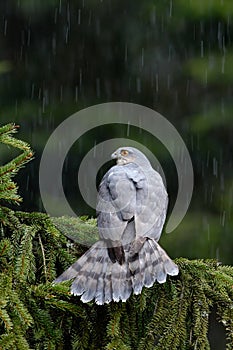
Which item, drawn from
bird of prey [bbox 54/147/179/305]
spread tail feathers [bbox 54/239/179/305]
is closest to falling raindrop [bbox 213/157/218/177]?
bird of prey [bbox 54/147/179/305]

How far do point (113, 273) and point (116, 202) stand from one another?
1.32ft

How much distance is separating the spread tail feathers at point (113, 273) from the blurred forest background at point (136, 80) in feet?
10.6

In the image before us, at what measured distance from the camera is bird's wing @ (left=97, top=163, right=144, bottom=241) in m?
2.28

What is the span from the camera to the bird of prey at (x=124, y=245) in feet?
6.63

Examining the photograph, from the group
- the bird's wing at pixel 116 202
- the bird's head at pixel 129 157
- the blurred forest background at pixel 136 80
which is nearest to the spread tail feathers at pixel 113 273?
the bird's wing at pixel 116 202

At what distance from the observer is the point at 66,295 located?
1919 mm

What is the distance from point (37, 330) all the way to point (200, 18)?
4.53m

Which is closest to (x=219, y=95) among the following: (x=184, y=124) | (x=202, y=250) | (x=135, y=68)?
(x=184, y=124)

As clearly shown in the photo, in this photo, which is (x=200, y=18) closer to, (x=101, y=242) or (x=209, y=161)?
(x=209, y=161)

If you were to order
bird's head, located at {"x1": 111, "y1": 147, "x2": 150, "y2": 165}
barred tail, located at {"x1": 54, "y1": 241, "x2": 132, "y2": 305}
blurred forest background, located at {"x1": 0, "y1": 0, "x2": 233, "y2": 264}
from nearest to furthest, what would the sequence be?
barred tail, located at {"x1": 54, "y1": 241, "x2": 132, "y2": 305} → bird's head, located at {"x1": 111, "y1": 147, "x2": 150, "y2": 165} → blurred forest background, located at {"x1": 0, "y1": 0, "x2": 233, "y2": 264}

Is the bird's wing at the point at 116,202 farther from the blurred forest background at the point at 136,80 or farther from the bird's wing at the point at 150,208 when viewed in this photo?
the blurred forest background at the point at 136,80

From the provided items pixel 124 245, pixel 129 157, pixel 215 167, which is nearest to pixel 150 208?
pixel 124 245

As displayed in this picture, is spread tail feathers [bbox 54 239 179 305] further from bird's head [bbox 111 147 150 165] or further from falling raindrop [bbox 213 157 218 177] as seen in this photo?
falling raindrop [bbox 213 157 218 177]

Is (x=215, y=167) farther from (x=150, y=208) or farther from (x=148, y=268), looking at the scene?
(x=148, y=268)
